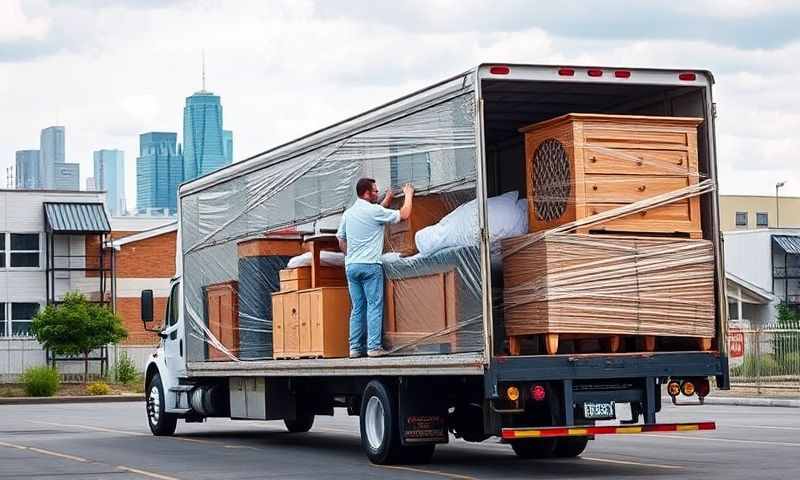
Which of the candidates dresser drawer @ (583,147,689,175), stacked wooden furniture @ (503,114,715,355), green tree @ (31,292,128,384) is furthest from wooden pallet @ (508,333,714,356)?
green tree @ (31,292,128,384)

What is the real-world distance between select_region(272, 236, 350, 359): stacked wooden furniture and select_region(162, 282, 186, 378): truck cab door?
15.8ft

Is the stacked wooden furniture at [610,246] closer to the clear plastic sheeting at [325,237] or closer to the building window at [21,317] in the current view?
the clear plastic sheeting at [325,237]

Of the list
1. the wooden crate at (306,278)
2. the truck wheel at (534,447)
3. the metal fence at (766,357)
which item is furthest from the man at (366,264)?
the metal fence at (766,357)

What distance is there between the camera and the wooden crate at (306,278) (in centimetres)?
1733

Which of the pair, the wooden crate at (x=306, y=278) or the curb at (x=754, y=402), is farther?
the curb at (x=754, y=402)

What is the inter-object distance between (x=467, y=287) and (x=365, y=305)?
2142mm

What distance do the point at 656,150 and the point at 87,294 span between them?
48.5 m

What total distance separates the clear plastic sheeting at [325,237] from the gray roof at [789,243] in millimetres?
52759

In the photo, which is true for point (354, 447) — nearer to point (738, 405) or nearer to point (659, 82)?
point (659, 82)

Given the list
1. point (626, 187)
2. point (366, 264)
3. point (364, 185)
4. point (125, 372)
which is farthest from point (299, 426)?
point (125, 372)

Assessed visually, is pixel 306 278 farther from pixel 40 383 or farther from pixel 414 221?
pixel 40 383

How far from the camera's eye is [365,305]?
16.3 metres

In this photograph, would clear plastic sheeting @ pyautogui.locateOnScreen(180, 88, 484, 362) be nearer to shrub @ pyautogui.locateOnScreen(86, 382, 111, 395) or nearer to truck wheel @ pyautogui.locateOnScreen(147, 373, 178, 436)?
truck wheel @ pyautogui.locateOnScreen(147, 373, 178, 436)

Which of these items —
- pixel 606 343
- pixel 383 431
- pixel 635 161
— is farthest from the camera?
pixel 383 431
